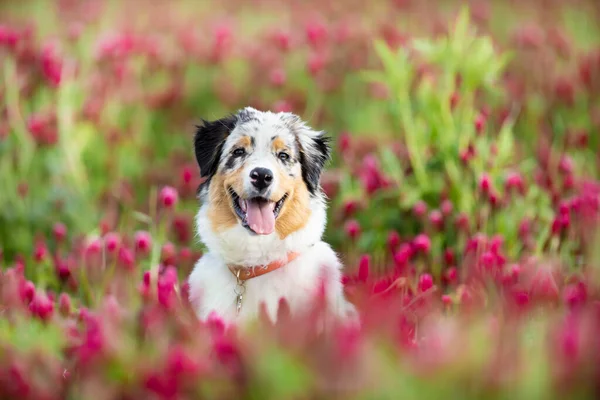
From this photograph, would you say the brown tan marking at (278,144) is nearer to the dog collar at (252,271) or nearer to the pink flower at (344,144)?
the dog collar at (252,271)

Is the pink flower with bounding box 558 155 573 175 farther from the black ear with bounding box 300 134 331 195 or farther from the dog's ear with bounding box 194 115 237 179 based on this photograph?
the dog's ear with bounding box 194 115 237 179

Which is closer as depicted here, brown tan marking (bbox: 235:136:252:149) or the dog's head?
the dog's head

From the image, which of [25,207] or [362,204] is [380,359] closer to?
[362,204]

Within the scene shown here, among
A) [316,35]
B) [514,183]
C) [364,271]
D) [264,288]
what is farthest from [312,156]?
[316,35]

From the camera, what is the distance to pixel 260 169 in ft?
11.6

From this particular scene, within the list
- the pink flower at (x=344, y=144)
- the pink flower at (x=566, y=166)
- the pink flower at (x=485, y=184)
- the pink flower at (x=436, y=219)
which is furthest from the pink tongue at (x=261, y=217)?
the pink flower at (x=566, y=166)

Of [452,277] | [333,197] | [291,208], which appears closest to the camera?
[291,208]

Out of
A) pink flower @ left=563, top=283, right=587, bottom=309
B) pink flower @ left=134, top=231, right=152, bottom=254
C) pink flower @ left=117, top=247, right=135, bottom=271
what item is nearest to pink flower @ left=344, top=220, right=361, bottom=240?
pink flower @ left=134, top=231, right=152, bottom=254

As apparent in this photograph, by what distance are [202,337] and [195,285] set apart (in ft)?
3.08

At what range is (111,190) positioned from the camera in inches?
239

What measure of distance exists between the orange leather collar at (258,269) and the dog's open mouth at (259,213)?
0.56ft

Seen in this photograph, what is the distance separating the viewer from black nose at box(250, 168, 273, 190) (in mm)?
3523

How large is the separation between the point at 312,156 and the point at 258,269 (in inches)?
28.7

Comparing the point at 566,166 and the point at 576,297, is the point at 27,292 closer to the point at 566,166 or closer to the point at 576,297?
the point at 576,297
